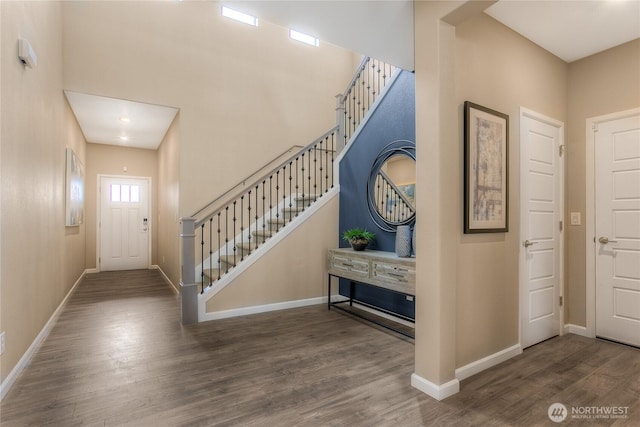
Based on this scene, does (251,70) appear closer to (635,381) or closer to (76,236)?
(76,236)

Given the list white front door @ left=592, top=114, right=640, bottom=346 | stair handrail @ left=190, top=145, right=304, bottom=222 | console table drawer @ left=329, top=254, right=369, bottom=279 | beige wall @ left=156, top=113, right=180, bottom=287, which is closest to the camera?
white front door @ left=592, top=114, right=640, bottom=346

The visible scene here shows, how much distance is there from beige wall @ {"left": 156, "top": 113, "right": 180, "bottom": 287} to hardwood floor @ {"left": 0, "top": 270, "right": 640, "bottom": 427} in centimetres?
188

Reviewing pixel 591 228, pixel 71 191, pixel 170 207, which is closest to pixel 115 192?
pixel 170 207

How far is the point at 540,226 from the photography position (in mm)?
3096

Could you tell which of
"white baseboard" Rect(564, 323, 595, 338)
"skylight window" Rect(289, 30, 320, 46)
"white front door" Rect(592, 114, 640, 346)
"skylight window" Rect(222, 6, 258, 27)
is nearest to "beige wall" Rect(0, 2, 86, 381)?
"skylight window" Rect(222, 6, 258, 27)

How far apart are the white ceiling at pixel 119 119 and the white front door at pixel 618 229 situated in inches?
211

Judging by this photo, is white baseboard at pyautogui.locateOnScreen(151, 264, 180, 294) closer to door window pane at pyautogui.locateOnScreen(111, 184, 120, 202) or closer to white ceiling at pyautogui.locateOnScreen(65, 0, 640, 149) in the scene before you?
door window pane at pyautogui.locateOnScreen(111, 184, 120, 202)

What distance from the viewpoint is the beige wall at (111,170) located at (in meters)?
7.05

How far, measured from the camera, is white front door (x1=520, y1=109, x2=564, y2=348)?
2.91m

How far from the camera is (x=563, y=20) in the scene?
2656mm

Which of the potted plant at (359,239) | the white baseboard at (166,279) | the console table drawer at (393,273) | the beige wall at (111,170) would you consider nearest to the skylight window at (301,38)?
the potted plant at (359,239)

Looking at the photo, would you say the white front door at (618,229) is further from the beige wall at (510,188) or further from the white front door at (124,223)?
the white front door at (124,223)

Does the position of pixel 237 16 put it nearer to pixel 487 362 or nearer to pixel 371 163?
pixel 371 163

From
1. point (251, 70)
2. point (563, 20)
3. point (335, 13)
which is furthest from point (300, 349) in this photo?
point (251, 70)
